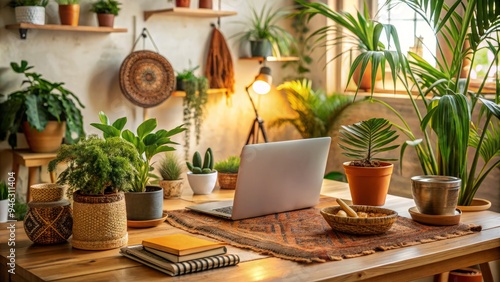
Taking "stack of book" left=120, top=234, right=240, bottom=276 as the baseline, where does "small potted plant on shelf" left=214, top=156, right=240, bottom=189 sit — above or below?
above

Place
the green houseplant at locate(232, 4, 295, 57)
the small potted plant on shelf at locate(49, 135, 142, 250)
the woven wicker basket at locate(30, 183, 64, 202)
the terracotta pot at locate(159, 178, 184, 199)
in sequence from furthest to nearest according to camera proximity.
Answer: the green houseplant at locate(232, 4, 295, 57) < the terracotta pot at locate(159, 178, 184, 199) < the woven wicker basket at locate(30, 183, 64, 202) < the small potted plant on shelf at locate(49, 135, 142, 250)

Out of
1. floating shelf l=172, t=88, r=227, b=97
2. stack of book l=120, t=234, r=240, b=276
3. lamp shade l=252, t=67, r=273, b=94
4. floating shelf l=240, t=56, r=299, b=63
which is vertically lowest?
stack of book l=120, t=234, r=240, b=276

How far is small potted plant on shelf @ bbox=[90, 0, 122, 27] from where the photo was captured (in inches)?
208

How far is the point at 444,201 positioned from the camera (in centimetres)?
289

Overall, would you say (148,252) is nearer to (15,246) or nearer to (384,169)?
(15,246)

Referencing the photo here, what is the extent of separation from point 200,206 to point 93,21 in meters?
2.79

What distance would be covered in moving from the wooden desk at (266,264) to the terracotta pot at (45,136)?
216 cm

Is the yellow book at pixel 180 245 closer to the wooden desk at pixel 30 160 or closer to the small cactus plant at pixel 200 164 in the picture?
the small cactus plant at pixel 200 164

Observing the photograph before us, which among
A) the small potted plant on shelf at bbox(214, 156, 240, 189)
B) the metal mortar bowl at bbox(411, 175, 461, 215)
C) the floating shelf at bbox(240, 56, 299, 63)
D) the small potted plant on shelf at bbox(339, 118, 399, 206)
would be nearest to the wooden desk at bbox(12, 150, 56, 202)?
the small potted plant on shelf at bbox(214, 156, 240, 189)

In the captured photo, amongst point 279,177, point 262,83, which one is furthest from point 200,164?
point 262,83

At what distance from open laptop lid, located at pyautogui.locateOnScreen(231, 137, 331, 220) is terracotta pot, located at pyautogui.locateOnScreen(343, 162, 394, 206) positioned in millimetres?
151

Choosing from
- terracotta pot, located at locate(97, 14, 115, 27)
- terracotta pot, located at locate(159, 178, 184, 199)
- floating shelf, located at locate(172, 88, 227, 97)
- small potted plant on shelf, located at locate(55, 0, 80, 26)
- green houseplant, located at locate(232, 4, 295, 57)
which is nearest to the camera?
terracotta pot, located at locate(159, 178, 184, 199)

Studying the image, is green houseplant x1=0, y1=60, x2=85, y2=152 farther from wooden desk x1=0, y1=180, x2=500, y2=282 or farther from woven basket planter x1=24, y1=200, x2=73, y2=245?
woven basket planter x1=24, y1=200, x2=73, y2=245

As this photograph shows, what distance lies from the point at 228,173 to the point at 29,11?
218 centimetres
